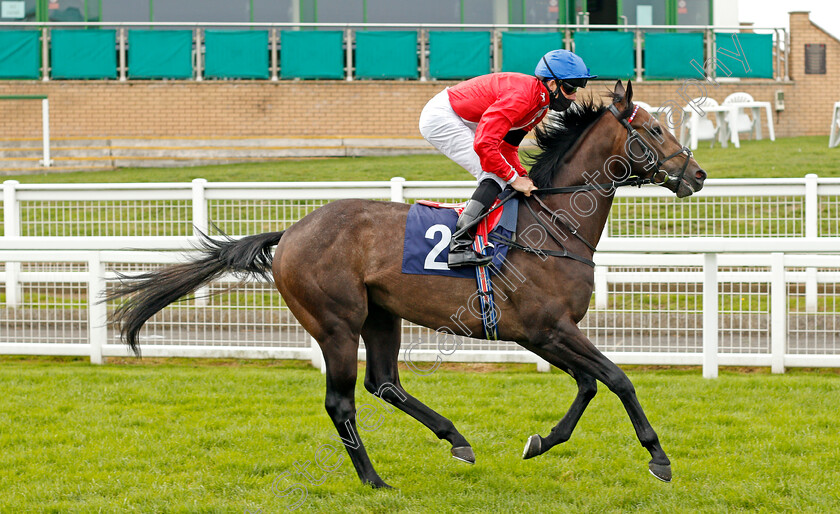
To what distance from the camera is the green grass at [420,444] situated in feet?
13.3

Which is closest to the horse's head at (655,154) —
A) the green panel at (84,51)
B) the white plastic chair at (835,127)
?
the white plastic chair at (835,127)

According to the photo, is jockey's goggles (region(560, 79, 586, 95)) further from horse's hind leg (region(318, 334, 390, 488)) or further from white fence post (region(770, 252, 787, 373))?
white fence post (region(770, 252, 787, 373))

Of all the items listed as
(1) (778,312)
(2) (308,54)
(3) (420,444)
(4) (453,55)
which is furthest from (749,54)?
(3) (420,444)

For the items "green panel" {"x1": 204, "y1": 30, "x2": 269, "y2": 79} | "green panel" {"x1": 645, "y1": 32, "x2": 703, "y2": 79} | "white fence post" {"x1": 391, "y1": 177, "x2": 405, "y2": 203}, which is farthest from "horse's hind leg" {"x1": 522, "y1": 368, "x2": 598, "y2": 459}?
"green panel" {"x1": 645, "y1": 32, "x2": 703, "y2": 79}

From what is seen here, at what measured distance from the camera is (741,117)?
1599cm

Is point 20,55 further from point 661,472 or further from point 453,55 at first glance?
point 661,472

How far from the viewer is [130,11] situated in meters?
18.0

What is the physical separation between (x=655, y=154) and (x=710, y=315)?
219 cm

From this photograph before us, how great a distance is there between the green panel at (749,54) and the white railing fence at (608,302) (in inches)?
406

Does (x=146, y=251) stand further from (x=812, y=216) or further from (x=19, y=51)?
(x=19, y=51)

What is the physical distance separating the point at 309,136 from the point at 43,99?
14.1 ft

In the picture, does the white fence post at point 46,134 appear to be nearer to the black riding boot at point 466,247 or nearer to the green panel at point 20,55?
the green panel at point 20,55

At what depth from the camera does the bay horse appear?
4211 millimetres

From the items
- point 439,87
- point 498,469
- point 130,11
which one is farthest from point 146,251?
point 130,11
